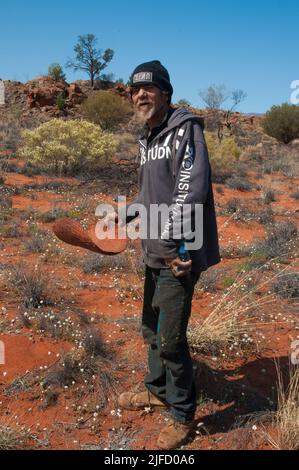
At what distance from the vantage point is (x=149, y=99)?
259cm

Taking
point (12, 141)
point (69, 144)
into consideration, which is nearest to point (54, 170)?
point (69, 144)

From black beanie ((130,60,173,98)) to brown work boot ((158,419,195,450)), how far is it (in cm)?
196

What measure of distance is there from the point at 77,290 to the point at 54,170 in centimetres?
840

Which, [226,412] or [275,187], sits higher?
[275,187]

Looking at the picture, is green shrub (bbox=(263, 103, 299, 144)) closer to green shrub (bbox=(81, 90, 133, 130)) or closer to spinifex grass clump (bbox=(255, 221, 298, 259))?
green shrub (bbox=(81, 90, 133, 130))

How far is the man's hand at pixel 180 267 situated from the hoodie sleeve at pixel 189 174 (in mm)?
106

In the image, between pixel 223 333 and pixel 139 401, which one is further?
pixel 223 333

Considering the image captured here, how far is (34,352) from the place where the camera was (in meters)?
3.81

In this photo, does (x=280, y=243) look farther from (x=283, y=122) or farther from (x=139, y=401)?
(x=283, y=122)

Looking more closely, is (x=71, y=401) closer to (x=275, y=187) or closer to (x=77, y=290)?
(x=77, y=290)

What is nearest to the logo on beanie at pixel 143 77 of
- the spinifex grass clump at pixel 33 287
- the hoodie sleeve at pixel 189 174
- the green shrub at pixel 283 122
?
the hoodie sleeve at pixel 189 174

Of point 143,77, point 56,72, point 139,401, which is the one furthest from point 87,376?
point 56,72

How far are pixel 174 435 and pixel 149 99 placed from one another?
76.8 inches

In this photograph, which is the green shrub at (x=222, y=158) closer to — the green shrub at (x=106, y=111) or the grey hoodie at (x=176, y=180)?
the green shrub at (x=106, y=111)
